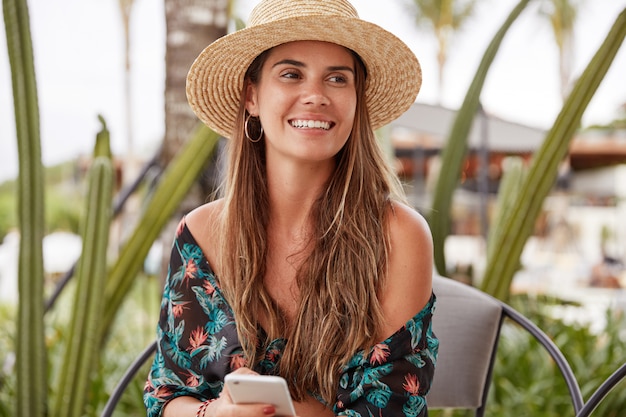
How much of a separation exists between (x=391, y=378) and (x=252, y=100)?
693 mm

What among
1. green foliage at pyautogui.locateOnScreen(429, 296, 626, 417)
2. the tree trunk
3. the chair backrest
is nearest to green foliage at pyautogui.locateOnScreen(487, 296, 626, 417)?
green foliage at pyautogui.locateOnScreen(429, 296, 626, 417)

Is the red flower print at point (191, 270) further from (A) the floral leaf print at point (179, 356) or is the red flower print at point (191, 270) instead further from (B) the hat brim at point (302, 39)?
(B) the hat brim at point (302, 39)

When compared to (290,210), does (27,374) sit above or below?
below

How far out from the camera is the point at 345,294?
5.17 ft

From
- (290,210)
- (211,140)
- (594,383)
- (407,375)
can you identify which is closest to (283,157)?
(290,210)

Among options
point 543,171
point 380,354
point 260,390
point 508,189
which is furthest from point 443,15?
point 260,390

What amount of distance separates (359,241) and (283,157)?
0.25 m

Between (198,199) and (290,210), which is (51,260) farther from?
(290,210)

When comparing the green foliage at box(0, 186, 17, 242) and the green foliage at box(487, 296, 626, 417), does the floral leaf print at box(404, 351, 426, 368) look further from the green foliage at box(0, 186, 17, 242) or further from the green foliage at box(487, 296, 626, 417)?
the green foliage at box(0, 186, 17, 242)

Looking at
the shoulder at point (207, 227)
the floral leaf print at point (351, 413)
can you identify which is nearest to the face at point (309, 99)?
the shoulder at point (207, 227)

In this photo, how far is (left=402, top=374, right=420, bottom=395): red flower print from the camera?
1487 mm

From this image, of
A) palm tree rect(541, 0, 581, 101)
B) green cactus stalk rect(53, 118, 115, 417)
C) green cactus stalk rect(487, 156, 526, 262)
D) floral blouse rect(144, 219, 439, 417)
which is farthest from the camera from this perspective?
palm tree rect(541, 0, 581, 101)

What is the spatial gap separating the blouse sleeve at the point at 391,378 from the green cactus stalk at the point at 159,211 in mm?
1060

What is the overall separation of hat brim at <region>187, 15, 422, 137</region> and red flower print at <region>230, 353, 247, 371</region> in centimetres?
60
